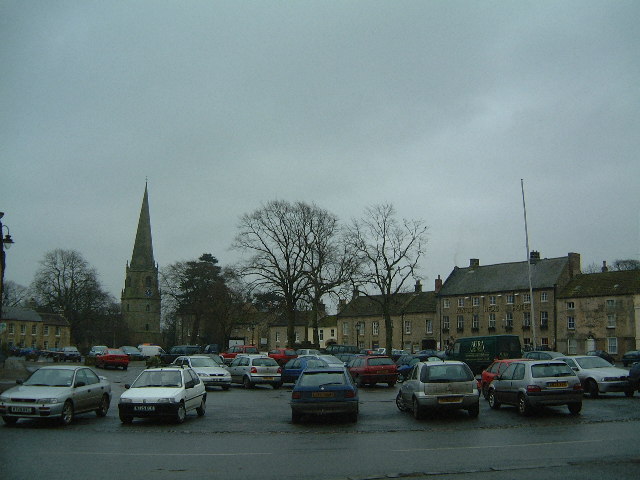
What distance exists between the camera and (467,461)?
36.4 feet

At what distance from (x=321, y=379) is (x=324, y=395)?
478 mm

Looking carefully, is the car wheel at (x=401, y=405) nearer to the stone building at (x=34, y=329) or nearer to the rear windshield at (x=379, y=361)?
the rear windshield at (x=379, y=361)

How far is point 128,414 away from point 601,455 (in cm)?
1146

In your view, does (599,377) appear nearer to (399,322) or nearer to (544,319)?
(544,319)

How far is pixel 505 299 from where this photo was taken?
76312 millimetres

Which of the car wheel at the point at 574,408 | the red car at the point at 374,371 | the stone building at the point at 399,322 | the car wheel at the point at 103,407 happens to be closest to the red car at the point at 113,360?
the red car at the point at 374,371

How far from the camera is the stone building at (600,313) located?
63.9 metres

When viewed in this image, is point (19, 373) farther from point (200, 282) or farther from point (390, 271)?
point (200, 282)

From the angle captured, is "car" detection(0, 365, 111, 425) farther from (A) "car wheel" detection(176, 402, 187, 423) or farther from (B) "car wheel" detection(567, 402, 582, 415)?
(B) "car wheel" detection(567, 402, 582, 415)

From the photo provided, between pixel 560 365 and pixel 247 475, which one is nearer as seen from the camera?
pixel 247 475

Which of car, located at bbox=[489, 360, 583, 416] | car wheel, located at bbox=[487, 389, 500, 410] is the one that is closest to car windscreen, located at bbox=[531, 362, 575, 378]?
car, located at bbox=[489, 360, 583, 416]

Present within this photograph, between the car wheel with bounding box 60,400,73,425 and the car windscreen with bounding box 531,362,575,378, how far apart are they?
485 inches

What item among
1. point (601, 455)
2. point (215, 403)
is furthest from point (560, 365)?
point (215, 403)

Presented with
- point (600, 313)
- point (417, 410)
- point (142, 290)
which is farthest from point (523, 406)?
point (142, 290)
